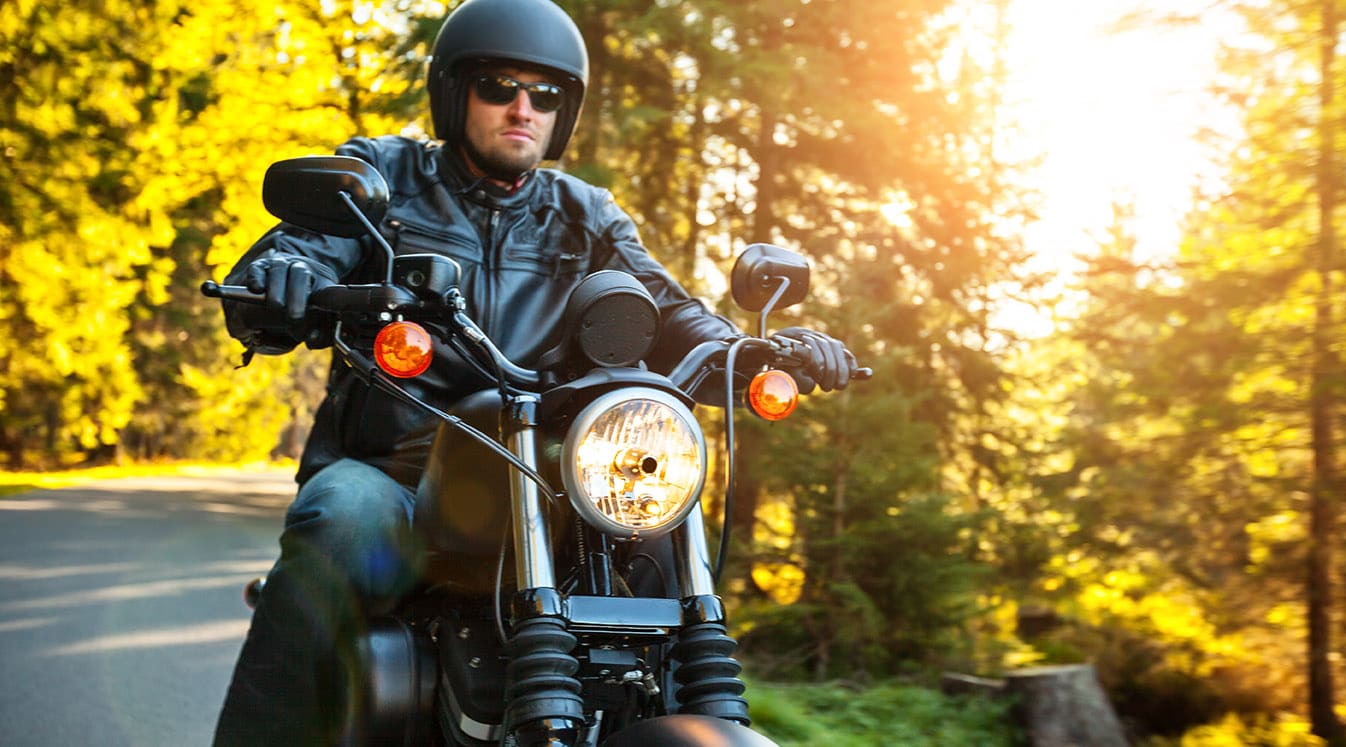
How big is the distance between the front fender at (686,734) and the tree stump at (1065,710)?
442 cm

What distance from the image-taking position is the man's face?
9.75 ft

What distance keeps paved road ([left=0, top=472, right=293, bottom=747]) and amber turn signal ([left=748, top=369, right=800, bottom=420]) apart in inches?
119

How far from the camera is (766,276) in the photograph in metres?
2.53

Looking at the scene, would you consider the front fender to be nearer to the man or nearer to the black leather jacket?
the man

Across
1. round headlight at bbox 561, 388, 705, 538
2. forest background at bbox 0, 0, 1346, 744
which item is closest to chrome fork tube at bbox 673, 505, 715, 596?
round headlight at bbox 561, 388, 705, 538

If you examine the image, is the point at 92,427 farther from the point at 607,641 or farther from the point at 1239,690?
the point at 607,641

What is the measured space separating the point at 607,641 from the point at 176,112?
17.0 meters

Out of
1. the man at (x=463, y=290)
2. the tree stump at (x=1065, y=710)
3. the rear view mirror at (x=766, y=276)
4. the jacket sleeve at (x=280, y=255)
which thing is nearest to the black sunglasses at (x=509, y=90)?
the man at (x=463, y=290)

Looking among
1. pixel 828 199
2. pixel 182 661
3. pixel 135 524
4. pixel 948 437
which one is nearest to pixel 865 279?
pixel 948 437

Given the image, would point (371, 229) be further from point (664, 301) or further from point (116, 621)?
point (116, 621)

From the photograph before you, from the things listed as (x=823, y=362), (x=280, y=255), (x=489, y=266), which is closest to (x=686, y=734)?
(x=823, y=362)

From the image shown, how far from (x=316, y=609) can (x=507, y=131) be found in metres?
1.26

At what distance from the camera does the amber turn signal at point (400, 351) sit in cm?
198

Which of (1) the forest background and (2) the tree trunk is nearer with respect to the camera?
(2) the tree trunk
